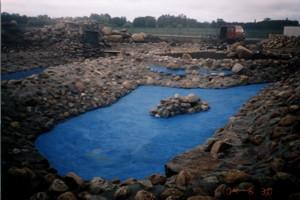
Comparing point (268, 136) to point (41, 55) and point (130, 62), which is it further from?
point (41, 55)

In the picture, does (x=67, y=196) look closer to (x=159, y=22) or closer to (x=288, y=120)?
(x=288, y=120)

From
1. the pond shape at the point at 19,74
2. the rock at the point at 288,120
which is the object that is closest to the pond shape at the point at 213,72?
the rock at the point at 288,120

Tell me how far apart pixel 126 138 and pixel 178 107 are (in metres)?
1.17

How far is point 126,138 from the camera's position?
3455 millimetres

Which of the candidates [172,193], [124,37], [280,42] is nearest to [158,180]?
[172,193]

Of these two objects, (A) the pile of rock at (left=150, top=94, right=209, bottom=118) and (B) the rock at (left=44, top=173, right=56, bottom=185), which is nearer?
(B) the rock at (left=44, top=173, right=56, bottom=185)

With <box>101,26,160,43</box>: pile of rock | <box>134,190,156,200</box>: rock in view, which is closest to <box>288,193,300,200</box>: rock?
<box>134,190,156,200</box>: rock

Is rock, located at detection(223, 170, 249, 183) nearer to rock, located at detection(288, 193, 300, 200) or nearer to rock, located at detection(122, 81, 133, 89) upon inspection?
rock, located at detection(288, 193, 300, 200)

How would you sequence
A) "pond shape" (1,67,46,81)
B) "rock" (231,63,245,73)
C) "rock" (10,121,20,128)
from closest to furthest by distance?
1. "rock" (10,121,20,128)
2. "rock" (231,63,245,73)
3. "pond shape" (1,67,46,81)

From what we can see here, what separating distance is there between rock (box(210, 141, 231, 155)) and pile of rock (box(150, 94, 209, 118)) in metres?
1.53

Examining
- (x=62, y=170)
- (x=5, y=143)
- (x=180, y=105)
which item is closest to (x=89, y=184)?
(x=62, y=170)

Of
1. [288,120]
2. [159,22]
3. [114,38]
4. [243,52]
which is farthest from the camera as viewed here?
[114,38]

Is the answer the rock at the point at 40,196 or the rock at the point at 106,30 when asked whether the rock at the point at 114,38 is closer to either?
the rock at the point at 106,30

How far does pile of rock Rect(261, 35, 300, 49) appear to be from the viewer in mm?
4875
